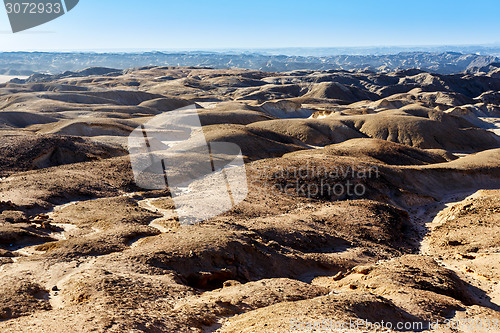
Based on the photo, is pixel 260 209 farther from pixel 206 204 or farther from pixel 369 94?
pixel 369 94

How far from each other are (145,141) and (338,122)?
25150mm

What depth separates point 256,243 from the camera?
49.0ft

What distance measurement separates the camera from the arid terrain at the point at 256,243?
31.1 ft

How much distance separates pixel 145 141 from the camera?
1340 inches

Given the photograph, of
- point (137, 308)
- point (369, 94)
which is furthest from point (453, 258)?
point (369, 94)

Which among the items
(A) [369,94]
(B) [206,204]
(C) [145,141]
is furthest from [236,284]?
(A) [369,94]

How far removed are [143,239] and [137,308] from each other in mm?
5764

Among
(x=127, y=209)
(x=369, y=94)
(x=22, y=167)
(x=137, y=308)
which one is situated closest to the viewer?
(x=137, y=308)

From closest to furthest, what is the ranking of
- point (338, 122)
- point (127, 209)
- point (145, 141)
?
point (127, 209) < point (145, 141) < point (338, 122)

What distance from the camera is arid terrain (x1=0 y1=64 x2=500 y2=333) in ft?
31.1

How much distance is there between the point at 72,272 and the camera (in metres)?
11.7

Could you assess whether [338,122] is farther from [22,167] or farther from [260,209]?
[22,167]

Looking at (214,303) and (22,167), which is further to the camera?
(22,167)

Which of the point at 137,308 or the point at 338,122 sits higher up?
the point at 137,308
